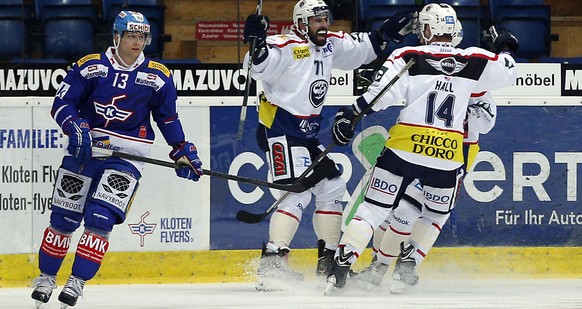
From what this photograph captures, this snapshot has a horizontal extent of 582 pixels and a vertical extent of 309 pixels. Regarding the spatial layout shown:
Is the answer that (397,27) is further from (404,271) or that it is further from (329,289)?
(329,289)

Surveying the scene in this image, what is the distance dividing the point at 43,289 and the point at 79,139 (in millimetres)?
661

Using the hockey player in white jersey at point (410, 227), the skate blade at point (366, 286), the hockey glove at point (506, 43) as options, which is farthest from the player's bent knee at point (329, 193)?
the hockey glove at point (506, 43)

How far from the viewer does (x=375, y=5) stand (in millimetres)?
8633

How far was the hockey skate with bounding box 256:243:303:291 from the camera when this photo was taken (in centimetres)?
665

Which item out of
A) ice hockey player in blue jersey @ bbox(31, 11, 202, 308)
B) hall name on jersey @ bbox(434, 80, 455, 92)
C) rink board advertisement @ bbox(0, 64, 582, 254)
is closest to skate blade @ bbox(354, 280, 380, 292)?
rink board advertisement @ bbox(0, 64, 582, 254)

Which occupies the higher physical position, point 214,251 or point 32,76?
point 32,76

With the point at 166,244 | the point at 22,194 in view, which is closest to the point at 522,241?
the point at 166,244

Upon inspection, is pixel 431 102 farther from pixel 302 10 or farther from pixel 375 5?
pixel 375 5

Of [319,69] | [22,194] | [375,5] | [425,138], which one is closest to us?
[425,138]

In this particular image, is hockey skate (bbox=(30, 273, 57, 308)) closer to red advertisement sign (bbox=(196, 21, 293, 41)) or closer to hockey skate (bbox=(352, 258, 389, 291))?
hockey skate (bbox=(352, 258, 389, 291))

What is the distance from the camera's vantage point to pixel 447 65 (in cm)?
629

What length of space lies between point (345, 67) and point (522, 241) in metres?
1.55

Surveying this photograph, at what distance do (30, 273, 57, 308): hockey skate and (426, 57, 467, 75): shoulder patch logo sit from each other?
2015 mm

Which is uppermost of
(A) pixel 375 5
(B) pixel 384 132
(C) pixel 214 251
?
(A) pixel 375 5
